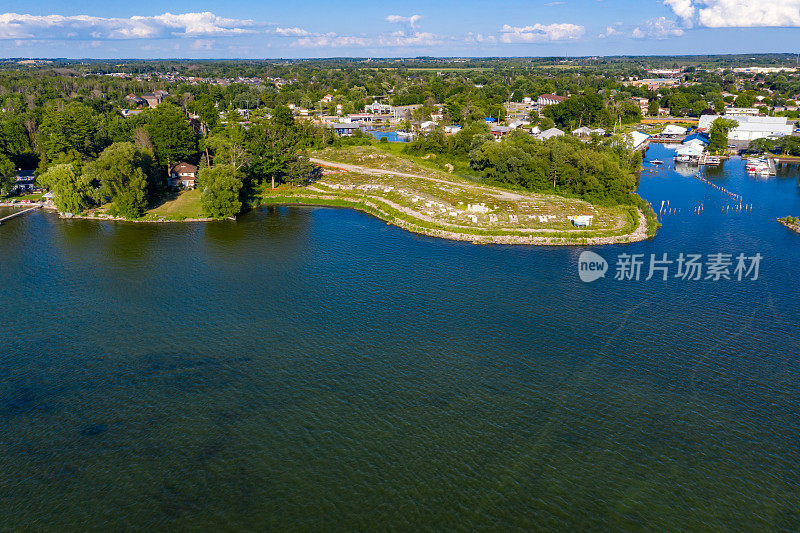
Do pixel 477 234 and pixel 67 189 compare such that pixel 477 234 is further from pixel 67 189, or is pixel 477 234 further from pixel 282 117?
pixel 67 189

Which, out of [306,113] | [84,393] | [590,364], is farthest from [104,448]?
[306,113]

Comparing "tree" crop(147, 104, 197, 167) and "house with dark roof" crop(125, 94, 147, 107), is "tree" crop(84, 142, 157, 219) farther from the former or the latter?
"house with dark roof" crop(125, 94, 147, 107)

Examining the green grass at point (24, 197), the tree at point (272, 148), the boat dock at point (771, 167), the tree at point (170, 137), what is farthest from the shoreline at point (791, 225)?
the green grass at point (24, 197)

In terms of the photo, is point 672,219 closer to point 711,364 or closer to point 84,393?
point 711,364

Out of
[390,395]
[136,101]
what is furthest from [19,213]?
[136,101]

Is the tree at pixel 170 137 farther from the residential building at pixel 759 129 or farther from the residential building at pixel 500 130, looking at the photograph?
the residential building at pixel 759 129

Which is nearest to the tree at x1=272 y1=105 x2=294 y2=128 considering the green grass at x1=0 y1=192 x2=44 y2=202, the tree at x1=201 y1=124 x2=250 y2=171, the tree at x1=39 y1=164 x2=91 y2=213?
the tree at x1=201 y1=124 x2=250 y2=171
